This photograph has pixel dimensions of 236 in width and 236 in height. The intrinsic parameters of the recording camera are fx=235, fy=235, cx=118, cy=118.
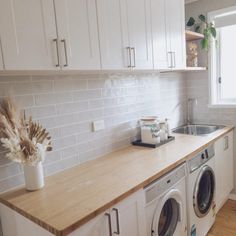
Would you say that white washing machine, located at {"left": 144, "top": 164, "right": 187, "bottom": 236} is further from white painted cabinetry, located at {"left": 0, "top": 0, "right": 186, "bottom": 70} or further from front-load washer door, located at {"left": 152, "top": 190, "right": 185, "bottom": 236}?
white painted cabinetry, located at {"left": 0, "top": 0, "right": 186, "bottom": 70}

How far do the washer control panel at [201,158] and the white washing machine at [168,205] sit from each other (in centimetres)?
12

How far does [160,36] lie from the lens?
1948mm

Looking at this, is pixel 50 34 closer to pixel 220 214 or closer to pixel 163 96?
pixel 163 96

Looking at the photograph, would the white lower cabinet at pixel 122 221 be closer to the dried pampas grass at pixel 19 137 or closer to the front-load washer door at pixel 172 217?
the front-load washer door at pixel 172 217

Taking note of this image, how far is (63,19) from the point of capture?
4.06ft

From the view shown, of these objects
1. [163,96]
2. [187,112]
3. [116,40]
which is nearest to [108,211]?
[116,40]

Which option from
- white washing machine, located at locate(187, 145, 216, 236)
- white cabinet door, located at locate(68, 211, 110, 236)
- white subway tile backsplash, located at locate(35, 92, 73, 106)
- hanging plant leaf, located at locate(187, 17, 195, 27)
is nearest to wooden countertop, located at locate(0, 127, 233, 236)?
white cabinet door, located at locate(68, 211, 110, 236)

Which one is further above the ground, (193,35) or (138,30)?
(193,35)

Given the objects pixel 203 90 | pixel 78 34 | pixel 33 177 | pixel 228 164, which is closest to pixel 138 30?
pixel 78 34

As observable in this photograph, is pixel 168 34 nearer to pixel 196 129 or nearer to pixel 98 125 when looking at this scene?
pixel 98 125

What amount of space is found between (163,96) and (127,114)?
0.67 m

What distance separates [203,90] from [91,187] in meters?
2.11

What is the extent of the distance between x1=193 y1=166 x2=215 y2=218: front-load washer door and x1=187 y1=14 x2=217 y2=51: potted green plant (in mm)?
1405

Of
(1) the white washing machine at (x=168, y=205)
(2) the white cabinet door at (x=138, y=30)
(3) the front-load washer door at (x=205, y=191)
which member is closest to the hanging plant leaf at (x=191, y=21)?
(2) the white cabinet door at (x=138, y=30)
